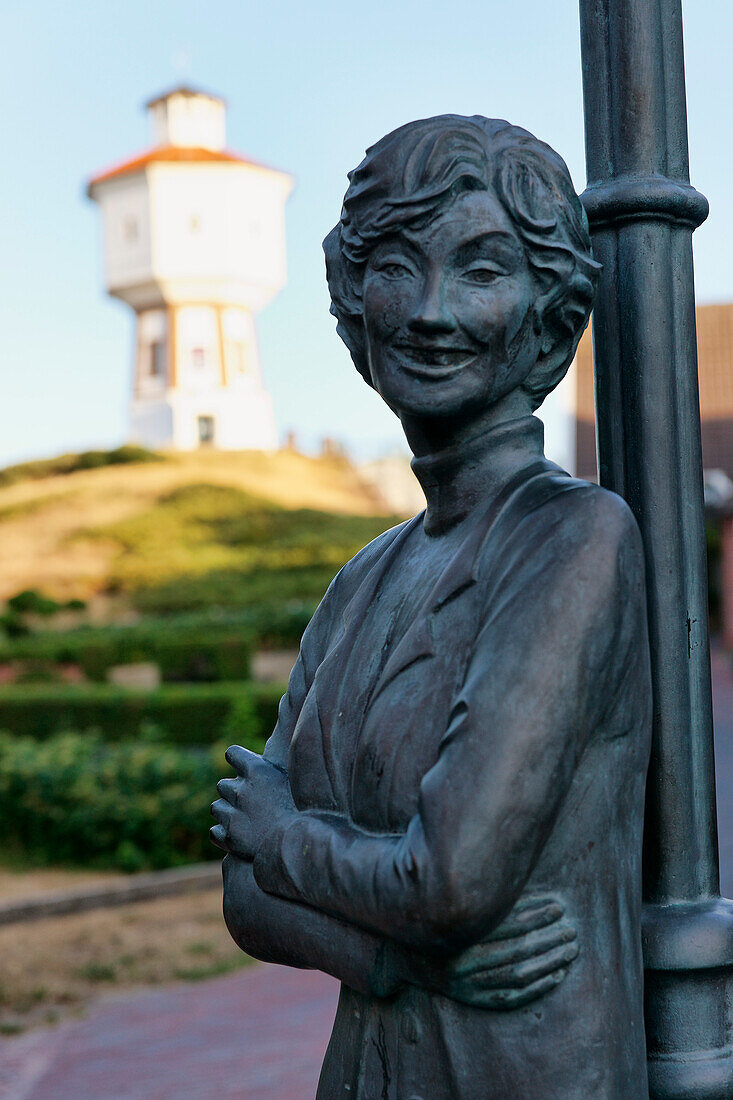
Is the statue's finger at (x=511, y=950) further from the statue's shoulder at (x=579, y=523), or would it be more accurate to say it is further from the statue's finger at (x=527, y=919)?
the statue's shoulder at (x=579, y=523)

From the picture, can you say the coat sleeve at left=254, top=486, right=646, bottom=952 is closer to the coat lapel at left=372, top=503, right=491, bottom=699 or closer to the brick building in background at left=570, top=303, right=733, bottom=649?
the coat lapel at left=372, top=503, right=491, bottom=699

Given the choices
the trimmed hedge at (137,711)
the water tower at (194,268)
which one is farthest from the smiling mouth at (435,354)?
the water tower at (194,268)

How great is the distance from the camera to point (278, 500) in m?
39.0

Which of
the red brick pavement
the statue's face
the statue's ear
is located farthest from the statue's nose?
the red brick pavement

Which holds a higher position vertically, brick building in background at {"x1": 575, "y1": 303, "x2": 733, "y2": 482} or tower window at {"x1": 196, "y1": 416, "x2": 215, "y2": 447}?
tower window at {"x1": 196, "y1": 416, "x2": 215, "y2": 447}

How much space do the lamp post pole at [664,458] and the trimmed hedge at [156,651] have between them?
1389cm

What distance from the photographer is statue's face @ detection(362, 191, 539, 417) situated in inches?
61.2

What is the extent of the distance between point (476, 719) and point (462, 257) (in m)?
0.57

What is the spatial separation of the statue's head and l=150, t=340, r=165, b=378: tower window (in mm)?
49766

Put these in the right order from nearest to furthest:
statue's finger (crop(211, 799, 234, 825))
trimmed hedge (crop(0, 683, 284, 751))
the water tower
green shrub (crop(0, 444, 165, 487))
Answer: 1. statue's finger (crop(211, 799, 234, 825))
2. trimmed hedge (crop(0, 683, 284, 751))
3. green shrub (crop(0, 444, 165, 487))
4. the water tower

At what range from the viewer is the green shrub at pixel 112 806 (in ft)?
28.7

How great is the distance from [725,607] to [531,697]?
21.0 meters

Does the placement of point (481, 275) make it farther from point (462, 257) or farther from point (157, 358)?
point (157, 358)

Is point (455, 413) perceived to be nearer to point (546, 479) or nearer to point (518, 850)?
point (546, 479)
